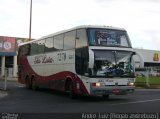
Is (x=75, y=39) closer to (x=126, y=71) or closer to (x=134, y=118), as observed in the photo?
(x=126, y=71)

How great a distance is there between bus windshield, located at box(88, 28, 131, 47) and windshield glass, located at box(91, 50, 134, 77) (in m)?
0.48

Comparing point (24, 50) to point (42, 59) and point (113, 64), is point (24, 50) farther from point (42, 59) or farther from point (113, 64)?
point (113, 64)

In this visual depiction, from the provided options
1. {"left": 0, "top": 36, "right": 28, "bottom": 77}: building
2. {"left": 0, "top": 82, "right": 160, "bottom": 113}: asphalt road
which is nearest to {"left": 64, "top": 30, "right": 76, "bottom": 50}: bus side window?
{"left": 0, "top": 82, "right": 160, "bottom": 113}: asphalt road

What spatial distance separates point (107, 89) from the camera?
21.4m

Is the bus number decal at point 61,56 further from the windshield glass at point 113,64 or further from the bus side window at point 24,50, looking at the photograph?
the bus side window at point 24,50

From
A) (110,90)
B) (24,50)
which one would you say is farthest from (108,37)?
(24,50)

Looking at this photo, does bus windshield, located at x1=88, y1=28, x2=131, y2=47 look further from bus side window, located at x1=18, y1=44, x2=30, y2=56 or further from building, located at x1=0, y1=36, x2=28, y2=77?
building, located at x1=0, y1=36, x2=28, y2=77

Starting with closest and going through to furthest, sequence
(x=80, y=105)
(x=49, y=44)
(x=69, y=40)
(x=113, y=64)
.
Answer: (x=80, y=105) → (x=113, y=64) → (x=69, y=40) → (x=49, y=44)

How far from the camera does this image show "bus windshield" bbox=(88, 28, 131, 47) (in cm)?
2181

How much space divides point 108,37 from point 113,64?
1.48 m

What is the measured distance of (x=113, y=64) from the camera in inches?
851

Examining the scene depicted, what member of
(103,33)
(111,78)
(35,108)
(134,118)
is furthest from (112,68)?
(134,118)

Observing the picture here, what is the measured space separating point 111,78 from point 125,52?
5.38 feet

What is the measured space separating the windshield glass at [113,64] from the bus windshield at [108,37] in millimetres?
482
